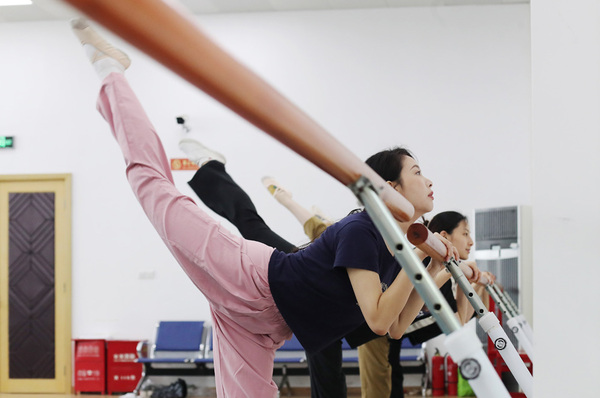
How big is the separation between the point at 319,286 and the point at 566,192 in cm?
97

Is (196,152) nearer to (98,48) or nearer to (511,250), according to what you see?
(98,48)

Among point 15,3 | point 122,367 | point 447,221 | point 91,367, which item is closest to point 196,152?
point 447,221

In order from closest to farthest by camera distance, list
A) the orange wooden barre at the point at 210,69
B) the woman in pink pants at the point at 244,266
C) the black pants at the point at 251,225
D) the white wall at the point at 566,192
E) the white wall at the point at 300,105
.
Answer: the orange wooden barre at the point at 210,69, the white wall at the point at 566,192, the woman in pink pants at the point at 244,266, the black pants at the point at 251,225, the white wall at the point at 300,105

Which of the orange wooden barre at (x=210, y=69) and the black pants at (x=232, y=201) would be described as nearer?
the orange wooden barre at (x=210, y=69)

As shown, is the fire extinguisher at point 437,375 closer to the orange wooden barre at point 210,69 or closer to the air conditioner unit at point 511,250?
the air conditioner unit at point 511,250

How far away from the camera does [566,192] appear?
0.81 m

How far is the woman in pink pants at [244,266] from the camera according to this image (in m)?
1.69

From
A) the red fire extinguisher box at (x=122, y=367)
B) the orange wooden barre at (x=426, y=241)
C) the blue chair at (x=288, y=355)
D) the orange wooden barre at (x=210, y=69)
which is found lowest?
the red fire extinguisher box at (x=122, y=367)

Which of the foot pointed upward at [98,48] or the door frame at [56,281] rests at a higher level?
the foot pointed upward at [98,48]

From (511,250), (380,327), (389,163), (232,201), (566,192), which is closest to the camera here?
(566,192)

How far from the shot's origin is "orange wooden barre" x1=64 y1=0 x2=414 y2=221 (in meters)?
0.53

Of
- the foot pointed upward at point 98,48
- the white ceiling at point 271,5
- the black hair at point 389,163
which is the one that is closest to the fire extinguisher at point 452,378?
the white ceiling at point 271,5

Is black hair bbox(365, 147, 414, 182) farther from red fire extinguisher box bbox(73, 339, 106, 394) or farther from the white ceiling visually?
red fire extinguisher box bbox(73, 339, 106, 394)

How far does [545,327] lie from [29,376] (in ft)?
24.1
